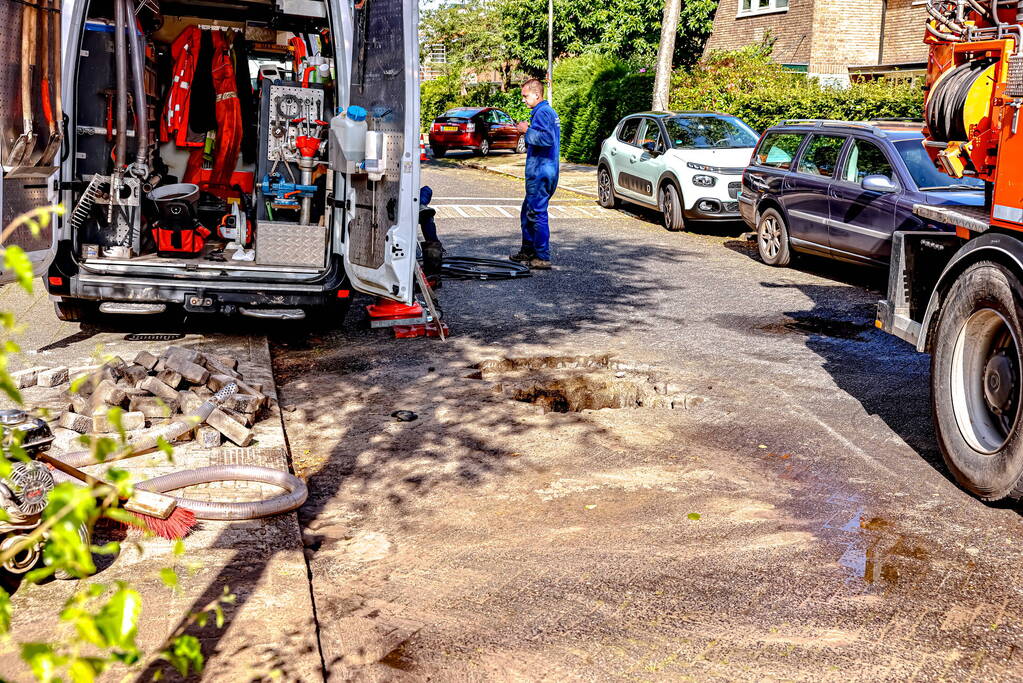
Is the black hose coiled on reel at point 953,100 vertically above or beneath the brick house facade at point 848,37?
beneath

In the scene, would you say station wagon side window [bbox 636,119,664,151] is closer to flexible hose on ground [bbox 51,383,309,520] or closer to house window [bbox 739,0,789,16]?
flexible hose on ground [bbox 51,383,309,520]

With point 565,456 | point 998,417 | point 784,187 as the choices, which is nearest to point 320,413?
point 565,456

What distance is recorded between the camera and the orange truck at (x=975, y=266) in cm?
495

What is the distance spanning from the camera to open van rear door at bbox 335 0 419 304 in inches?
274

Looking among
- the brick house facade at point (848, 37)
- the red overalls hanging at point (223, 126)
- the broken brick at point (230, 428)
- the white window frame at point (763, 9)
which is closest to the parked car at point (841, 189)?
the red overalls hanging at point (223, 126)

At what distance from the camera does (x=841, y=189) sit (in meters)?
11.2

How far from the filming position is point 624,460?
5676mm

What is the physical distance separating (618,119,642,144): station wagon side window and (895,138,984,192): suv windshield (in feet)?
21.5

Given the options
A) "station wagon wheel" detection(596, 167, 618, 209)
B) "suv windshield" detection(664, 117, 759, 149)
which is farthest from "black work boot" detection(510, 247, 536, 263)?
"station wagon wheel" detection(596, 167, 618, 209)

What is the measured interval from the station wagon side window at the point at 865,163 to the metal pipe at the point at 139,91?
717cm

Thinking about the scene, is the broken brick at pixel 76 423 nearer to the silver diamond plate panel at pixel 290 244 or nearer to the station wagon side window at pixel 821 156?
the silver diamond plate panel at pixel 290 244

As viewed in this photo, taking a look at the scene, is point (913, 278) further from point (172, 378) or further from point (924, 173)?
point (924, 173)

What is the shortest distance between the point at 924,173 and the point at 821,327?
7.79 feet

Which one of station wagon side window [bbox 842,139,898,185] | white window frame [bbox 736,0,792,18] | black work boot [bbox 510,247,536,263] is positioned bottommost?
black work boot [bbox 510,247,536,263]
